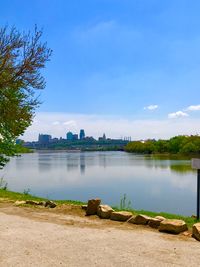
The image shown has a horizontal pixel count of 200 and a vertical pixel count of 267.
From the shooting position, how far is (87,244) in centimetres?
909

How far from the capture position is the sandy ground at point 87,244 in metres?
7.81

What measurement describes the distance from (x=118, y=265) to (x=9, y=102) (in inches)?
485

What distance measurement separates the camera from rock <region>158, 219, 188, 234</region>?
1037cm

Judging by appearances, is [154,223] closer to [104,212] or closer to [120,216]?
[120,216]

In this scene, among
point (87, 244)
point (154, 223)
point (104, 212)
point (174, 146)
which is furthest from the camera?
point (174, 146)

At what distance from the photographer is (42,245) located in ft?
29.5

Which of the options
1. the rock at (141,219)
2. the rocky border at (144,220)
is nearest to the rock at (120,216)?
the rocky border at (144,220)

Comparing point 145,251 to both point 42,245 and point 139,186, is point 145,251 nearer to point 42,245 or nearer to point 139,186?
point 42,245

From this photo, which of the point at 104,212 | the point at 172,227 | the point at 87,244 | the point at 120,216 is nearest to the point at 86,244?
the point at 87,244

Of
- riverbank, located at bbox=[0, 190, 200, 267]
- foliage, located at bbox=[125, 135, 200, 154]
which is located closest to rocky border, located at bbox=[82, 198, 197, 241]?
riverbank, located at bbox=[0, 190, 200, 267]

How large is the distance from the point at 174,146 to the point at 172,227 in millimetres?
122821

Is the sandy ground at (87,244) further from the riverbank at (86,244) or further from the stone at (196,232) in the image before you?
the stone at (196,232)

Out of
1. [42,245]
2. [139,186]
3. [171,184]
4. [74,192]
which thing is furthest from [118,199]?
[42,245]

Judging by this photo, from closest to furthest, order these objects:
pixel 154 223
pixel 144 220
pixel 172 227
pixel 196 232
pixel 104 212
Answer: pixel 196 232 < pixel 172 227 < pixel 154 223 < pixel 144 220 < pixel 104 212
